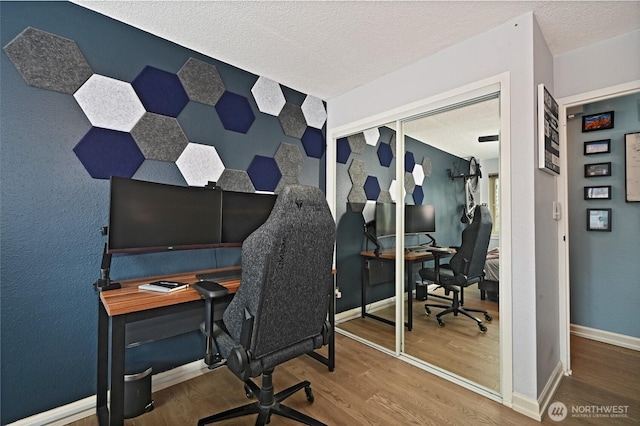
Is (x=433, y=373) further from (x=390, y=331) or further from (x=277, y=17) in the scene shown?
(x=277, y=17)

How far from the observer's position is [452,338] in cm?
245

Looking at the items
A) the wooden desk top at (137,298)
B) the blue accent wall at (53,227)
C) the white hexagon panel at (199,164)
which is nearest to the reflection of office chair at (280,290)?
the wooden desk top at (137,298)

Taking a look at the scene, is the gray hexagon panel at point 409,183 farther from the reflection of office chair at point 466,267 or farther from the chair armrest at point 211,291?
the chair armrest at point 211,291

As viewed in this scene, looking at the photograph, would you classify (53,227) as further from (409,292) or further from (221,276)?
(409,292)

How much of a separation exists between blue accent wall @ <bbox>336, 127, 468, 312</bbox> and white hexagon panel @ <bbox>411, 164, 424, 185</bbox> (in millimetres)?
41

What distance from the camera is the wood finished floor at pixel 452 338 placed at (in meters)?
1.98

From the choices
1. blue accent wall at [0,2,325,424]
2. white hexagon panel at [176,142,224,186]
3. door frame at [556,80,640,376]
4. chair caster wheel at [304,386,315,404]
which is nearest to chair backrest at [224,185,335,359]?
chair caster wheel at [304,386,315,404]

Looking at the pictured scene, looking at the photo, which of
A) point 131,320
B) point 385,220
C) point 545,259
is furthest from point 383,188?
point 131,320

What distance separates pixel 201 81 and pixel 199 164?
0.65 meters

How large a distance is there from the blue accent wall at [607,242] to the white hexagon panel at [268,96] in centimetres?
295

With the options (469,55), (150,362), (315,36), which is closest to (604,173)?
(469,55)

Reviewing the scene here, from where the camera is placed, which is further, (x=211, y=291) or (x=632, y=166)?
(x=632, y=166)

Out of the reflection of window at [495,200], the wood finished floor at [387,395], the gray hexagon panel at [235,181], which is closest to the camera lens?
the wood finished floor at [387,395]

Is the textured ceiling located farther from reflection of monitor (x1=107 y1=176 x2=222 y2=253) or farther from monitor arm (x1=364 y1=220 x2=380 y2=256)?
monitor arm (x1=364 y1=220 x2=380 y2=256)
